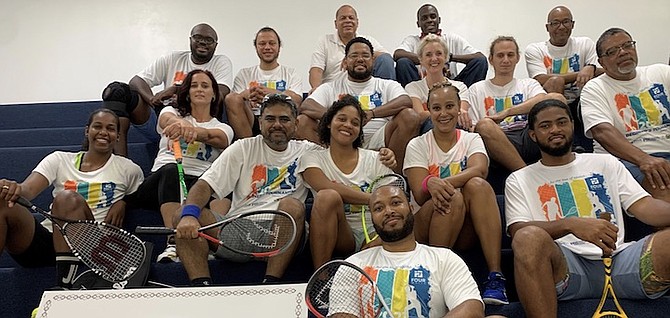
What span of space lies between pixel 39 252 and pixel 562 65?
3008 mm

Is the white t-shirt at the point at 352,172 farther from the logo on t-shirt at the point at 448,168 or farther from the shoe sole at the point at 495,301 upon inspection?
the shoe sole at the point at 495,301

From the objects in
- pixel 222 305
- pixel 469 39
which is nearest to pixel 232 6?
pixel 469 39

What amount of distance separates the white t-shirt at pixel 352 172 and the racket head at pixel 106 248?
31.3 inches

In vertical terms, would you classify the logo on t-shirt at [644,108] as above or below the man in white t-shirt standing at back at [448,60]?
below

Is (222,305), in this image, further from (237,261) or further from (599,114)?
(599,114)

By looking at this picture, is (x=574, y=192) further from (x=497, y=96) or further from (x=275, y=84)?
(x=275, y=84)

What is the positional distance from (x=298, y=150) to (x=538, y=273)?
1.12 m

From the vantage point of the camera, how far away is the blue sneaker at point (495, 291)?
217cm

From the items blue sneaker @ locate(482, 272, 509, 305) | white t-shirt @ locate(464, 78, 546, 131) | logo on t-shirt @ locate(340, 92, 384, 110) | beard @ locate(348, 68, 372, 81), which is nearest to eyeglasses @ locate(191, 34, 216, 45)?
beard @ locate(348, 68, 372, 81)

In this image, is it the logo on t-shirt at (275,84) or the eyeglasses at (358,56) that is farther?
the logo on t-shirt at (275,84)

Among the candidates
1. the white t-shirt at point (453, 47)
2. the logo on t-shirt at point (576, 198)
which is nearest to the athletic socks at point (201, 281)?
the logo on t-shirt at point (576, 198)

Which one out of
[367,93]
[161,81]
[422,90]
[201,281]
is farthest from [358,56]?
[201,281]

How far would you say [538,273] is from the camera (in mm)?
2066

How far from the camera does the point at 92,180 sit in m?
2.74
